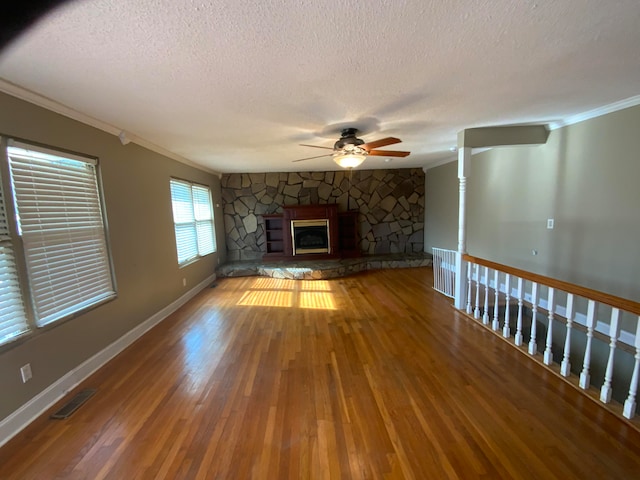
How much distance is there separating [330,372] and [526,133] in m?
3.64

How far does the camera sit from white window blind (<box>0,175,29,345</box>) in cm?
177

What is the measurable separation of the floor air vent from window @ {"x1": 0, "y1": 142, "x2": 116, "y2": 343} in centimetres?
65

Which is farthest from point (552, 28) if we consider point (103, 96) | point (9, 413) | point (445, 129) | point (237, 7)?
point (9, 413)

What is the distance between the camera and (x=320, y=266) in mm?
5660

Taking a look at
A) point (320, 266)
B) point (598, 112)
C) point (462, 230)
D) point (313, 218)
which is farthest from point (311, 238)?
point (598, 112)

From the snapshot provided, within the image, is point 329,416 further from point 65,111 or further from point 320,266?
point 320,266

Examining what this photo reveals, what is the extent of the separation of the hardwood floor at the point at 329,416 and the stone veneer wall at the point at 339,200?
3.79m

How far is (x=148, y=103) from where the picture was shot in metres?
2.16

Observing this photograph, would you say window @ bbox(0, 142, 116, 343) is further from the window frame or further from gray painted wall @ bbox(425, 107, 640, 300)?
gray painted wall @ bbox(425, 107, 640, 300)

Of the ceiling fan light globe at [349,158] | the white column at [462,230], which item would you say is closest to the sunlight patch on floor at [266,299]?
the ceiling fan light globe at [349,158]

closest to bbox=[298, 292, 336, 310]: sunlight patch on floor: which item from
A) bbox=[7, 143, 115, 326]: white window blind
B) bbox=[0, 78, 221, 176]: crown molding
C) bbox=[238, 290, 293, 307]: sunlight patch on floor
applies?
bbox=[238, 290, 293, 307]: sunlight patch on floor

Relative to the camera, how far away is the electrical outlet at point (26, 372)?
1842 millimetres

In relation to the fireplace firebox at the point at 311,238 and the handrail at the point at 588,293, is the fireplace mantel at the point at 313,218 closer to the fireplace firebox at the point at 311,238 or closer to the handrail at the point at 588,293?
the fireplace firebox at the point at 311,238

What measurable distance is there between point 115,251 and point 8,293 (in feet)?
3.34
